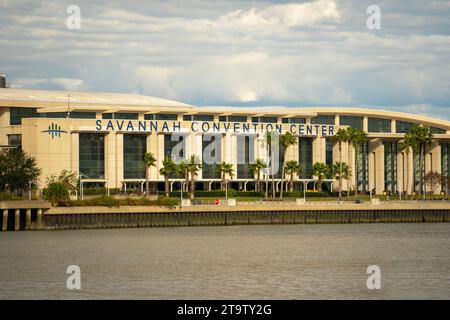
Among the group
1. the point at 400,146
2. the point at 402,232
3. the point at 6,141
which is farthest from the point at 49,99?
the point at 402,232

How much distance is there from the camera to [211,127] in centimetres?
18300

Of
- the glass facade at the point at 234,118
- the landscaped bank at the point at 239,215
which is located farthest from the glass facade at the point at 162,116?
the landscaped bank at the point at 239,215

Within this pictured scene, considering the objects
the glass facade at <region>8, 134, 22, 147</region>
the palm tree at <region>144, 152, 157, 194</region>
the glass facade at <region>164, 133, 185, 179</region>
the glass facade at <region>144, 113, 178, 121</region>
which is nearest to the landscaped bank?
the palm tree at <region>144, 152, 157, 194</region>

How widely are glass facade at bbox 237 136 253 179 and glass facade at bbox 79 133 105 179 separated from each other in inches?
1007

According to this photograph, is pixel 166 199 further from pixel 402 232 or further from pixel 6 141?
pixel 6 141

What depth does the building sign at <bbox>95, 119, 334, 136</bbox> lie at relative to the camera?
17406 cm

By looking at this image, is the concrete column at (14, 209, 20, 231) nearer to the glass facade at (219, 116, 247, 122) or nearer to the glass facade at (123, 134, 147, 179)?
the glass facade at (123, 134, 147, 179)

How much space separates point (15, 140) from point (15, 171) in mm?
13838

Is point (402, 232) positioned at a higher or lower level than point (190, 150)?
lower

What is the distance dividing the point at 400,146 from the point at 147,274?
387 ft

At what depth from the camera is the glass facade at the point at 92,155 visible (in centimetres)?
17238

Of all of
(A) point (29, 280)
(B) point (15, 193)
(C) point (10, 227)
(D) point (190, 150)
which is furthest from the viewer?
(D) point (190, 150)

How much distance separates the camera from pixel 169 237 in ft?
402

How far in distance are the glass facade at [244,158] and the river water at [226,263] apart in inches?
2031
